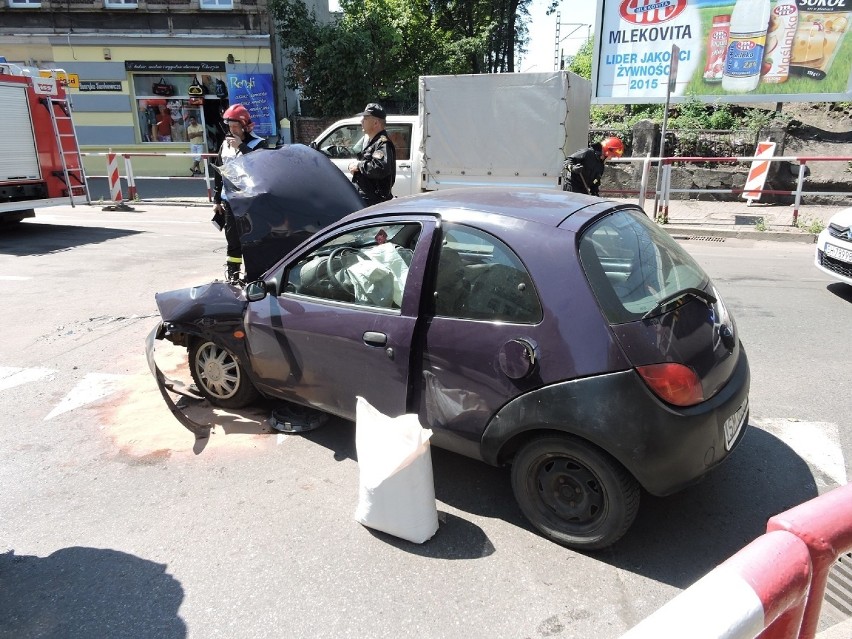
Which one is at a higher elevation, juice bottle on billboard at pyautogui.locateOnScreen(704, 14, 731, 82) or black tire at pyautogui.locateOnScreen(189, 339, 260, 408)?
juice bottle on billboard at pyautogui.locateOnScreen(704, 14, 731, 82)

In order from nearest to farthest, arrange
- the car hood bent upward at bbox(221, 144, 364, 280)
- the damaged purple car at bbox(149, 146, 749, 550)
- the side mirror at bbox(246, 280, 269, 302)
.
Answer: the damaged purple car at bbox(149, 146, 749, 550) → the side mirror at bbox(246, 280, 269, 302) → the car hood bent upward at bbox(221, 144, 364, 280)

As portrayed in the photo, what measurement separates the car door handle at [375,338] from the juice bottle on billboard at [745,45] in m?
17.2

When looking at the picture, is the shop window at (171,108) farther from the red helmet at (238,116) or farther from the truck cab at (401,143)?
the red helmet at (238,116)

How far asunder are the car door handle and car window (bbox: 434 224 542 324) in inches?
12.9

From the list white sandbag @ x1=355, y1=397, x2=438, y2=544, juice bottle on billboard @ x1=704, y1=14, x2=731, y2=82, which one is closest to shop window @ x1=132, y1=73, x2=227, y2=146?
juice bottle on billboard @ x1=704, y1=14, x2=731, y2=82

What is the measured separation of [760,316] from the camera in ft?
20.7

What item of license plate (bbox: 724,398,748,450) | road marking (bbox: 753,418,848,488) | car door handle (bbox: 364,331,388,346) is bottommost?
road marking (bbox: 753,418,848,488)

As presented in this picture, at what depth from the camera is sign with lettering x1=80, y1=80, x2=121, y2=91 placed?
21000 mm

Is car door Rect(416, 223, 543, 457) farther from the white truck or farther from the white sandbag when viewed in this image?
the white truck

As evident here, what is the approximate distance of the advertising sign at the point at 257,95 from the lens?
2112 centimetres

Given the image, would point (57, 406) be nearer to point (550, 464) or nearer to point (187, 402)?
point (187, 402)

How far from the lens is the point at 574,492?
9.30ft

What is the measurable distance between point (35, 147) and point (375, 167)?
32.4 ft

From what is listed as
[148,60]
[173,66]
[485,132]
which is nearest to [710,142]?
[485,132]
